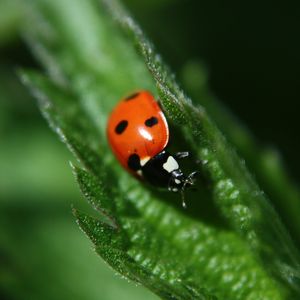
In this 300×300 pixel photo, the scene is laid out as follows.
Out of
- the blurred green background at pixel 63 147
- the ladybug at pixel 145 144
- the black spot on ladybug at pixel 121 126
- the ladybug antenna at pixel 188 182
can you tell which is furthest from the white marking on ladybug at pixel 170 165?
the blurred green background at pixel 63 147

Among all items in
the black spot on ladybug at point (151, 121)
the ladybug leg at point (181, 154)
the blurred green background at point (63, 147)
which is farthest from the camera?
the blurred green background at point (63, 147)

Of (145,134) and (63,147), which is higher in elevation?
(63,147)

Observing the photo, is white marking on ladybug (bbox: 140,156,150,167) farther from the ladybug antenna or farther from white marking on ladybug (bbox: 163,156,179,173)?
the ladybug antenna

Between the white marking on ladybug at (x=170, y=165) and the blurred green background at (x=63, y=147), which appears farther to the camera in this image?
the blurred green background at (x=63, y=147)

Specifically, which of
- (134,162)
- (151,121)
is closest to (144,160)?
(134,162)

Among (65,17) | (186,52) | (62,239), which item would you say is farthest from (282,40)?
(62,239)

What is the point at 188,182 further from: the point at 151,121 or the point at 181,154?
the point at 151,121

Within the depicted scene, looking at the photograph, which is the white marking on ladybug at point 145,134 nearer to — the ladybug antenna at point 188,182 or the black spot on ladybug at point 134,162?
the black spot on ladybug at point 134,162
